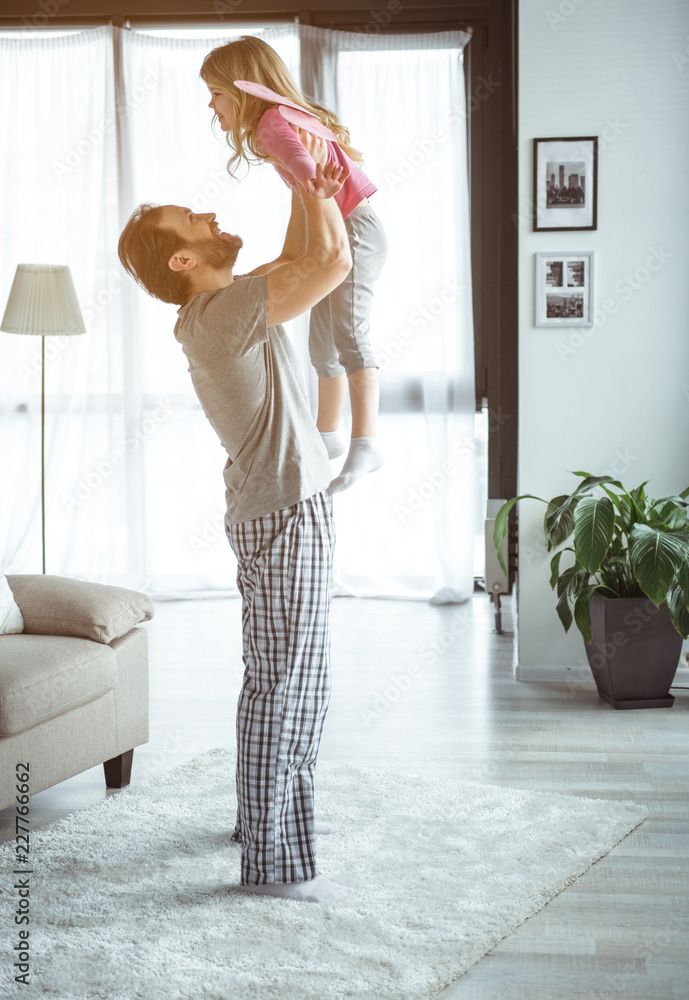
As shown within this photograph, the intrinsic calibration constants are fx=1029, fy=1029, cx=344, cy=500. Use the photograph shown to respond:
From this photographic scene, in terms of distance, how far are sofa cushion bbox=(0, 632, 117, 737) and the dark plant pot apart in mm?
1607

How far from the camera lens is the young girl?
1.36 metres

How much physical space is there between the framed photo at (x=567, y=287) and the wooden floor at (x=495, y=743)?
4.26 feet

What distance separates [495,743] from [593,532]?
71 cm

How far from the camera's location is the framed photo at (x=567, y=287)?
3.57 meters

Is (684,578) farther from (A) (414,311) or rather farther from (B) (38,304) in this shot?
(B) (38,304)

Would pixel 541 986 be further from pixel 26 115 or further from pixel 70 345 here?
pixel 26 115

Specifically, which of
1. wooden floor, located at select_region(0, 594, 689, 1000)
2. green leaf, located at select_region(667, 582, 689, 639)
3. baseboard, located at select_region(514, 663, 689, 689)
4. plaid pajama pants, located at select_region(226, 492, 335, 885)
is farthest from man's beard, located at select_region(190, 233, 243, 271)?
baseboard, located at select_region(514, 663, 689, 689)

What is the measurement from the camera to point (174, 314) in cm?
511

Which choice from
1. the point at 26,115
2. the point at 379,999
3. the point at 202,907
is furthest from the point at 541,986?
the point at 26,115

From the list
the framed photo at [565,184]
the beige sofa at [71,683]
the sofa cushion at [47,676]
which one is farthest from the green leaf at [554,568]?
the sofa cushion at [47,676]

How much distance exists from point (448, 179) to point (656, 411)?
1.91 metres

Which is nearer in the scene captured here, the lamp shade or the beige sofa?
the beige sofa

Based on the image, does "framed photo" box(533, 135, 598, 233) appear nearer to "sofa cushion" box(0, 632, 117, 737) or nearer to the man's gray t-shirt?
the man's gray t-shirt

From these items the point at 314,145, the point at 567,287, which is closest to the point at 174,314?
the point at 567,287
